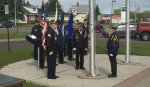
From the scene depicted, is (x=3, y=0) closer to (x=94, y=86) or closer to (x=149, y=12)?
(x=149, y=12)

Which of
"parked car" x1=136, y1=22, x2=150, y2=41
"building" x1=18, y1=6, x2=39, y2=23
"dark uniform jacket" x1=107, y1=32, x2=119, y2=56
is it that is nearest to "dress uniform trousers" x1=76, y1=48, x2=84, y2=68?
"dark uniform jacket" x1=107, y1=32, x2=119, y2=56

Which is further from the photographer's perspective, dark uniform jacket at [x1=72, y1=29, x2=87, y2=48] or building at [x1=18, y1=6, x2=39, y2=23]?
building at [x1=18, y1=6, x2=39, y2=23]

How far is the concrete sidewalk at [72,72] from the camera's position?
10773 millimetres

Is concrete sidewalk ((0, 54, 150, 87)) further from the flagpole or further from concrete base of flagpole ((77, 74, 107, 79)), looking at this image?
the flagpole

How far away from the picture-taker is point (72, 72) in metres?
13.0

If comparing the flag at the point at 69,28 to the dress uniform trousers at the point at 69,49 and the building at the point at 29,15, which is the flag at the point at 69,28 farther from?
the building at the point at 29,15

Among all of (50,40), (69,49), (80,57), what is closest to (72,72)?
Answer: (80,57)

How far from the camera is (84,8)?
456 ft

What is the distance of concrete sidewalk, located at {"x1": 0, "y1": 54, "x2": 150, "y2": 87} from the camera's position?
10.8 m

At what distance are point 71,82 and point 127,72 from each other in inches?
112

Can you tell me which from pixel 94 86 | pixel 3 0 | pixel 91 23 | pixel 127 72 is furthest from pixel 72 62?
pixel 3 0

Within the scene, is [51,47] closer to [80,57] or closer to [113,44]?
[113,44]

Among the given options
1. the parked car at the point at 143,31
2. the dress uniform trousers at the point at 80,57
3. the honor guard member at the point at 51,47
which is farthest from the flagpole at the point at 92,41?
the parked car at the point at 143,31

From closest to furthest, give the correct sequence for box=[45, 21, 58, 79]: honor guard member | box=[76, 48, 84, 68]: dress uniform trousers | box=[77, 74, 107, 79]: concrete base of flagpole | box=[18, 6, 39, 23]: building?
box=[45, 21, 58, 79]: honor guard member < box=[77, 74, 107, 79]: concrete base of flagpole < box=[76, 48, 84, 68]: dress uniform trousers < box=[18, 6, 39, 23]: building
